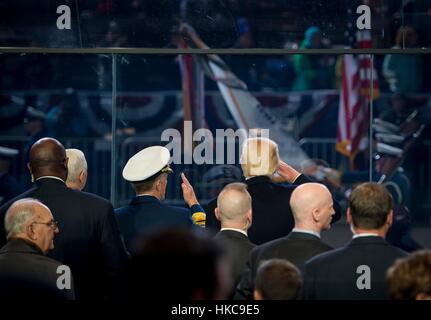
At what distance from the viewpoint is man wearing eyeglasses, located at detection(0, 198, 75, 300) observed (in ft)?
16.5

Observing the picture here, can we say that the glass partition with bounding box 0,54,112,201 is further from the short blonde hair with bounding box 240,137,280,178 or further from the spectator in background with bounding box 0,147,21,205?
the short blonde hair with bounding box 240,137,280,178

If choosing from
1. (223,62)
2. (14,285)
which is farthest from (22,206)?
(223,62)

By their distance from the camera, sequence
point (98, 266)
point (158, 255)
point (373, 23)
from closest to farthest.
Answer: point (158, 255) < point (98, 266) < point (373, 23)

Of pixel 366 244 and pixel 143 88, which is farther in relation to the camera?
pixel 143 88

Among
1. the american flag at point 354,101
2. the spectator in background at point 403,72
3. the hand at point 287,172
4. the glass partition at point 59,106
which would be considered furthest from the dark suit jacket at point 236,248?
the spectator in background at point 403,72

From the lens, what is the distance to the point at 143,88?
8.86 meters

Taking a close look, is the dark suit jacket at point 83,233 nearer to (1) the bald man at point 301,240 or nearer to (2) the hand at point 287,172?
(1) the bald man at point 301,240

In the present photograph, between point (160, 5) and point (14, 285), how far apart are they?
3.52 metres

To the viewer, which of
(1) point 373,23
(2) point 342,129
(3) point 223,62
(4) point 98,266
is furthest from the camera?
(2) point 342,129

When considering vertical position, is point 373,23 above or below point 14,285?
above

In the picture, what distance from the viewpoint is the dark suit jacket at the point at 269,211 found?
6.21 meters

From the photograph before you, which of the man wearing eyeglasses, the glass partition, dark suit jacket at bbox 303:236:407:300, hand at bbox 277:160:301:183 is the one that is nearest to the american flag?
hand at bbox 277:160:301:183

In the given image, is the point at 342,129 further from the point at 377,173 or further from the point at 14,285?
the point at 14,285

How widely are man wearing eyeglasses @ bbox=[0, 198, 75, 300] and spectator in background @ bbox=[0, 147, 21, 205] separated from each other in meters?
2.86
